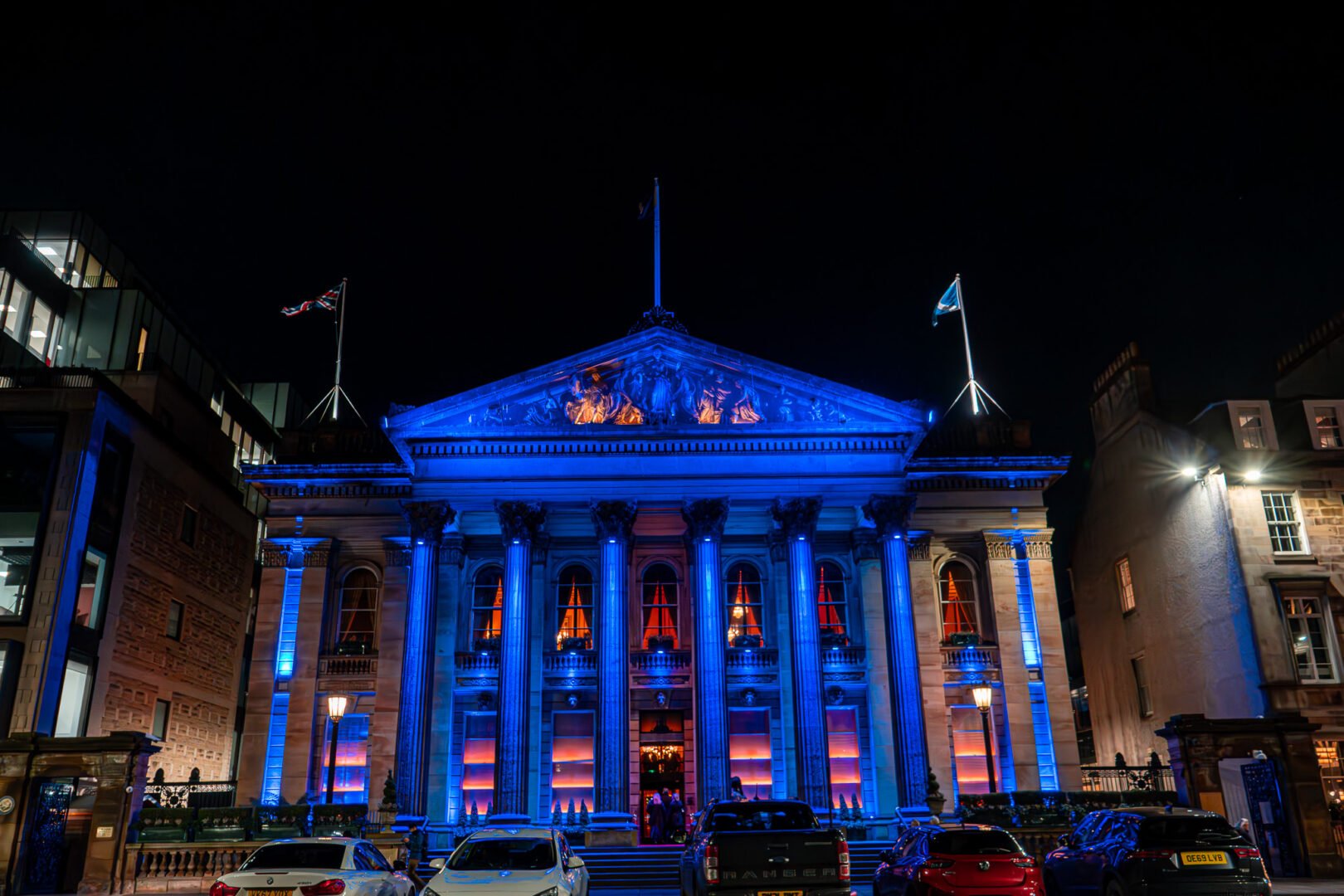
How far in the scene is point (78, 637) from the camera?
3141 centimetres

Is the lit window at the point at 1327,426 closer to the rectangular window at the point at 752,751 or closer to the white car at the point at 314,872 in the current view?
the rectangular window at the point at 752,751

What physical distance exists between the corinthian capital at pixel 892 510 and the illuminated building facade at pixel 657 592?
0.08 metres

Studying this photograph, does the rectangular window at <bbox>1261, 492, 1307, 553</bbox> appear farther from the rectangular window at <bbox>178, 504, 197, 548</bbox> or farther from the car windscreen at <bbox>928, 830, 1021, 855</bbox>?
the rectangular window at <bbox>178, 504, 197, 548</bbox>

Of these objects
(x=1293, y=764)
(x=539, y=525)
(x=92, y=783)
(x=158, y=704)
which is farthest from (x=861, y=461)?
(x=158, y=704)

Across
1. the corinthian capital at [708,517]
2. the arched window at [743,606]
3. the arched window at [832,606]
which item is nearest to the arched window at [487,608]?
the corinthian capital at [708,517]

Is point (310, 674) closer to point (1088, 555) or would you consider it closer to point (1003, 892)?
point (1003, 892)

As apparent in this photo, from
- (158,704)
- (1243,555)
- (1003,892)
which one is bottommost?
(1003,892)

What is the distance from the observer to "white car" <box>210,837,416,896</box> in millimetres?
12945

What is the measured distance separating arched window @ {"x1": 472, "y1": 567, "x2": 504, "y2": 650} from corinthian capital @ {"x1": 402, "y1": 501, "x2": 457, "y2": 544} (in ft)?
10.5

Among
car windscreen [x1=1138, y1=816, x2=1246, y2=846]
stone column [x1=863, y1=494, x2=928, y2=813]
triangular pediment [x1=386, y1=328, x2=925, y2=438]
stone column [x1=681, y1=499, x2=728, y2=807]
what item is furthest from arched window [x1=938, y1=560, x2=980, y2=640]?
car windscreen [x1=1138, y1=816, x2=1246, y2=846]

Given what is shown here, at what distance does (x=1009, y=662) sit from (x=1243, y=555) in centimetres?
797

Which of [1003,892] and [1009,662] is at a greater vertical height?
[1009,662]

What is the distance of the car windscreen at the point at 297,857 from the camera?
14.0 meters

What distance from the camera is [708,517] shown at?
3259cm
